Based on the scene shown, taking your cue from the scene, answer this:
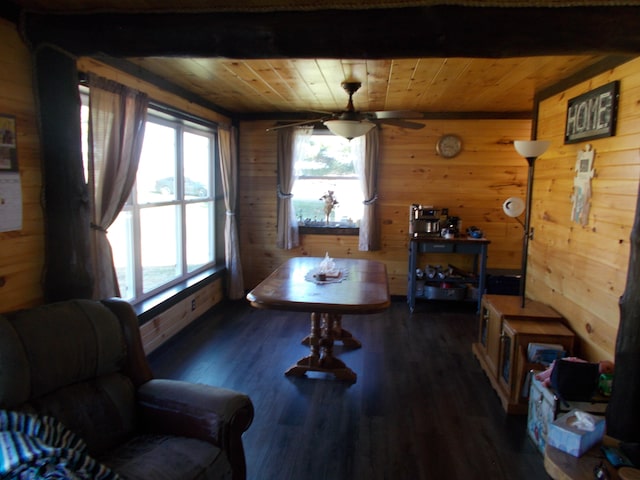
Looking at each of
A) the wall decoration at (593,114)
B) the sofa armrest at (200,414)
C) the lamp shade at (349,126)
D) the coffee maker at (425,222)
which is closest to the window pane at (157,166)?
the lamp shade at (349,126)

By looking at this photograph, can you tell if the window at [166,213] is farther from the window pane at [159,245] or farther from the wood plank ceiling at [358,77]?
the wood plank ceiling at [358,77]

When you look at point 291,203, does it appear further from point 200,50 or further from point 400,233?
point 200,50

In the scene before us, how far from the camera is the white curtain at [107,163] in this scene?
101 inches

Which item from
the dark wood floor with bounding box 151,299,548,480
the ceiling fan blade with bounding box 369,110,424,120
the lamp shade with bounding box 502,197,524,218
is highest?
the ceiling fan blade with bounding box 369,110,424,120

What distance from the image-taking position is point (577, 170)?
2896mm

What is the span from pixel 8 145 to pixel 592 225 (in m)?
3.27

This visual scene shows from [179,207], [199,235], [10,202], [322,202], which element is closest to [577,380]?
[10,202]

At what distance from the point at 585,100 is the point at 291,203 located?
3313 mm

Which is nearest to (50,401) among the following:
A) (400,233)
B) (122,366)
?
(122,366)

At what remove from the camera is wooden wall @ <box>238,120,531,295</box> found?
5.04 m

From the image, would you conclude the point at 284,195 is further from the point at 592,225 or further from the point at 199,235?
the point at 592,225

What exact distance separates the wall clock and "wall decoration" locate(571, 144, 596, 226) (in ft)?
7.26

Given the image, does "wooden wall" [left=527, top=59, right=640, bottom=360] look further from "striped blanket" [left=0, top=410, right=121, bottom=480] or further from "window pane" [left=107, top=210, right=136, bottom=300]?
"window pane" [left=107, top=210, right=136, bottom=300]

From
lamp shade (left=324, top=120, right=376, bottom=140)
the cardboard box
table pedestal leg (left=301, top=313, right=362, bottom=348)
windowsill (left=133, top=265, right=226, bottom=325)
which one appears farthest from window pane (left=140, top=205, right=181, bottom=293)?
the cardboard box
